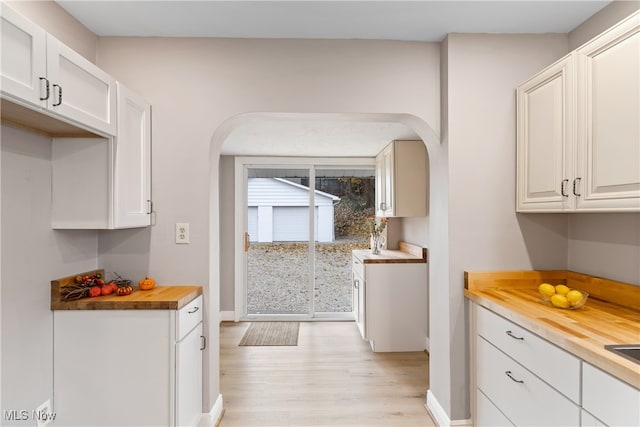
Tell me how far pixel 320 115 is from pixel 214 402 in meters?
1.98

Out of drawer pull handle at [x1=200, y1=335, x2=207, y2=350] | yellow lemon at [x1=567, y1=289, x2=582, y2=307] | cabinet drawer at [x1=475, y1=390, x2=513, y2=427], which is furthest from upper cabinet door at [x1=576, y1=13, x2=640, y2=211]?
drawer pull handle at [x1=200, y1=335, x2=207, y2=350]

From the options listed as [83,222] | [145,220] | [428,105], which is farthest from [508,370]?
[83,222]

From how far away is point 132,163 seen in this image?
7.07 ft

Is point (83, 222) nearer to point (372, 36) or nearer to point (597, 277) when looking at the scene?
point (372, 36)

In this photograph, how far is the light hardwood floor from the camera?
2.62m

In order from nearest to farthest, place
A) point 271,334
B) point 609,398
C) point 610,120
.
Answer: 1. point 609,398
2. point 610,120
3. point 271,334

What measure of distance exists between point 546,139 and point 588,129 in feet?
0.95

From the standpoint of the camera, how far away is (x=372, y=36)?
2.37 m

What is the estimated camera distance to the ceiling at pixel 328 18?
2.03 meters

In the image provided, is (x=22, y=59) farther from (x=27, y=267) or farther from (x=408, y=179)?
(x=408, y=179)

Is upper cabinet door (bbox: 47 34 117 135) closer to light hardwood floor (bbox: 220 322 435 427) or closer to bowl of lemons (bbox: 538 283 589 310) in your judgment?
light hardwood floor (bbox: 220 322 435 427)

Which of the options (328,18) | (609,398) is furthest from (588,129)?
(328,18)

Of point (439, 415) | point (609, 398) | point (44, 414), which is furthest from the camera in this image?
point (439, 415)

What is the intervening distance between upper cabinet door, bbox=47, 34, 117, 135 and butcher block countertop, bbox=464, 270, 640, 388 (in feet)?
7.17
